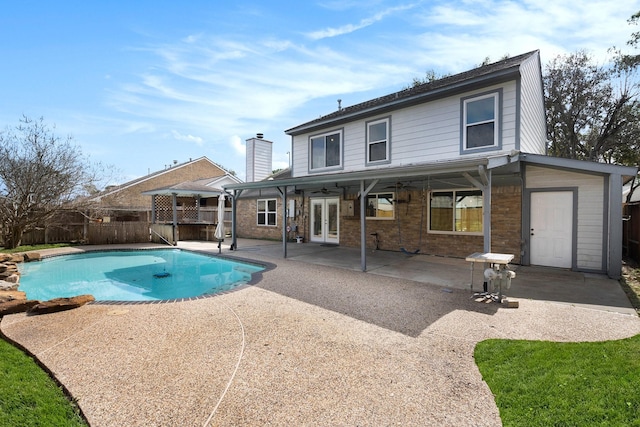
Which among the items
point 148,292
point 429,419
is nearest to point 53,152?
point 148,292

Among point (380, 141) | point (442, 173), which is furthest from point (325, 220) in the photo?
point (442, 173)

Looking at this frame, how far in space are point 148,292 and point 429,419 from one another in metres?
7.30

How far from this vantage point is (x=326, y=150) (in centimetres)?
1260

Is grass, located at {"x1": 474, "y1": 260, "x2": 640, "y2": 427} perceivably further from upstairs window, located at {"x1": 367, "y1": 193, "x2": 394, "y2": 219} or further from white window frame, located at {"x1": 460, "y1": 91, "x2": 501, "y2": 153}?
upstairs window, located at {"x1": 367, "y1": 193, "x2": 394, "y2": 219}

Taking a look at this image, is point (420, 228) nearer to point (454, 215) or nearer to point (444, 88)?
point (454, 215)

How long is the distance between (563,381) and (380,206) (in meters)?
9.44

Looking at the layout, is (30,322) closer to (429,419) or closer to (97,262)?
(429,419)

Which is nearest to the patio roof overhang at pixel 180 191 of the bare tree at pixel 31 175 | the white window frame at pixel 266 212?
the white window frame at pixel 266 212

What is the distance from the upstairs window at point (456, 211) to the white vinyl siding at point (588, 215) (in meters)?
2.21

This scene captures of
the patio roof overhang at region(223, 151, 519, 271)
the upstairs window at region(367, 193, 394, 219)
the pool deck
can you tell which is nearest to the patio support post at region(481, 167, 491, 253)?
the patio roof overhang at region(223, 151, 519, 271)

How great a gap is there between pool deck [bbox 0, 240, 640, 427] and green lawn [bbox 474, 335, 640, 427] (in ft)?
0.57

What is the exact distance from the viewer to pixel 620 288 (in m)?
6.47

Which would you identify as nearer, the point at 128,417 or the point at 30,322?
the point at 128,417

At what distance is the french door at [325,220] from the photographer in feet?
45.3
